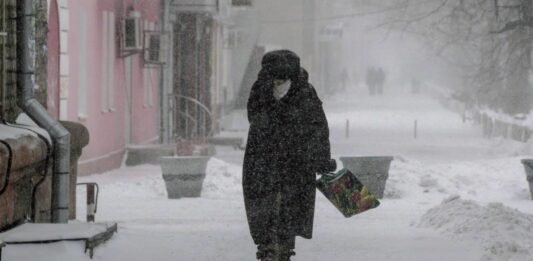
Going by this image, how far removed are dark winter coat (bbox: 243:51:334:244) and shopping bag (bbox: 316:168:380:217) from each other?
4.4 inches

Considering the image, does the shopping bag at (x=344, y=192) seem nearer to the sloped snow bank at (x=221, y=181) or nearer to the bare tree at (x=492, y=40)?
the sloped snow bank at (x=221, y=181)

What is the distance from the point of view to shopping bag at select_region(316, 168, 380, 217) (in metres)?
10.3

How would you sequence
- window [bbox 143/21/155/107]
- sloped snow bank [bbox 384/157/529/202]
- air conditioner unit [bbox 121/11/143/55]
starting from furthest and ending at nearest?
window [bbox 143/21/155/107] → air conditioner unit [bbox 121/11/143/55] → sloped snow bank [bbox 384/157/529/202]

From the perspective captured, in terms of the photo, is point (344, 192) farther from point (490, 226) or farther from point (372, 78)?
point (372, 78)

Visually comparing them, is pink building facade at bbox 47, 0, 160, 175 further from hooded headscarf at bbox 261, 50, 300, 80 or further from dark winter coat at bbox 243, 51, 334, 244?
hooded headscarf at bbox 261, 50, 300, 80

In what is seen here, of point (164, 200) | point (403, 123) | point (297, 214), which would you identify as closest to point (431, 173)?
point (164, 200)

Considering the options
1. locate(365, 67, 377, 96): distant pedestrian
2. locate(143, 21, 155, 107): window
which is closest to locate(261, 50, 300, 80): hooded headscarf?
locate(143, 21, 155, 107): window

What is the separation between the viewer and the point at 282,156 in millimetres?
10195

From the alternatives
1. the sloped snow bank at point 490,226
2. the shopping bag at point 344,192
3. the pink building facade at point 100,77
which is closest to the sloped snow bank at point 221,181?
the pink building facade at point 100,77

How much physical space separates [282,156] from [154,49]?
692 inches

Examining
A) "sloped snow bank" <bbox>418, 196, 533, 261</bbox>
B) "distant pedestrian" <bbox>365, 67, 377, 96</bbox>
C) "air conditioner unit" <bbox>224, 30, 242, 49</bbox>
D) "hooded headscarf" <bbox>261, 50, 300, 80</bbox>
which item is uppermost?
"hooded headscarf" <bbox>261, 50, 300, 80</bbox>

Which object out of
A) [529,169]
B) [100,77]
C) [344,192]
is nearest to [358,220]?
[529,169]

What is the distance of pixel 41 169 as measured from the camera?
37.8ft

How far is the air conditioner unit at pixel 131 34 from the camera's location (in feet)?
81.8
